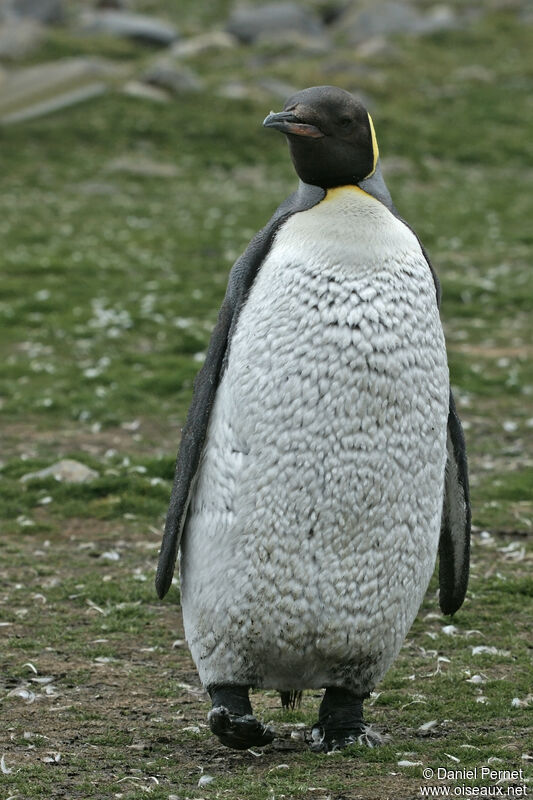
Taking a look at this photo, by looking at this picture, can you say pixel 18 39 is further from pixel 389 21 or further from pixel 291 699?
pixel 291 699

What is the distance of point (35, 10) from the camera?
33.0 metres

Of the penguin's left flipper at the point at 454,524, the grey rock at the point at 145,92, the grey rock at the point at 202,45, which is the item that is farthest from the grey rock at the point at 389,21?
the penguin's left flipper at the point at 454,524

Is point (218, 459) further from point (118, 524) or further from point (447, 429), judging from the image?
point (118, 524)

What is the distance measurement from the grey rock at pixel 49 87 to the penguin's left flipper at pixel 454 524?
1872 cm

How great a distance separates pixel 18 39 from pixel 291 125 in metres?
24.8

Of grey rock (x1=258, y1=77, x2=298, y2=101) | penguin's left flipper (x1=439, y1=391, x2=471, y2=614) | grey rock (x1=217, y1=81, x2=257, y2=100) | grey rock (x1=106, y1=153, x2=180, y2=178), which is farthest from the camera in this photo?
grey rock (x1=258, y1=77, x2=298, y2=101)

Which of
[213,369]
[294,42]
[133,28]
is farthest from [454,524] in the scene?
[133,28]

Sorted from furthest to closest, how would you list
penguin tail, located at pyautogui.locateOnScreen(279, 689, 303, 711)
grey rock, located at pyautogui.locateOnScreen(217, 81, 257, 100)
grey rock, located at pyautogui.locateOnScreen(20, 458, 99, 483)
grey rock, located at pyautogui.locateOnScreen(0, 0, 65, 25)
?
grey rock, located at pyautogui.locateOnScreen(0, 0, 65, 25), grey rock, located at pyautogui.locateOnScreen(217, 81, 257, 100), grey rock, located at pyautogui.locateOnScreen(20, 458, 99, 483), penguin tail, located at pyautogui.locateOnScreen(279, 689, 303, 711)

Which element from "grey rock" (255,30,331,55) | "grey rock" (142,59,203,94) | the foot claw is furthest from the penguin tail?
"grey rock" (255,30,331,55)

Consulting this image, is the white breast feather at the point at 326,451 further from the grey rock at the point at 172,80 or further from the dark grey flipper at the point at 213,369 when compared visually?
the grey rock at the point at 172,80

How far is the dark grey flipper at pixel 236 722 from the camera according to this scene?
176 inches

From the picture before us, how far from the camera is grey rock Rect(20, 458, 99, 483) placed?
8211mm

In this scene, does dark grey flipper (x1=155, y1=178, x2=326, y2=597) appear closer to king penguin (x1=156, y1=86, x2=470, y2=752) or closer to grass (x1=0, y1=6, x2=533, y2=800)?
king penguin (x1=156, y1=86, x2=470, y2=752)

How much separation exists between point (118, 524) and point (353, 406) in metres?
3.57
